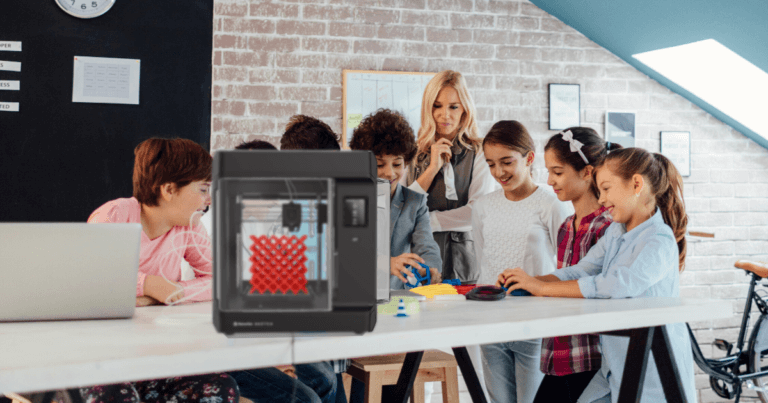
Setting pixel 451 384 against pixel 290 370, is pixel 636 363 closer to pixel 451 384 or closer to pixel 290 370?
pixel 451 384

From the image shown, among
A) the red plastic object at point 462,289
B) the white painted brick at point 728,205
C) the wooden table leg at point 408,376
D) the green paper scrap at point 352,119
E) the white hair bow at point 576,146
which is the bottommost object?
the wooden table leg at point 408,376

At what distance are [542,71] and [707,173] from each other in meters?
1.19

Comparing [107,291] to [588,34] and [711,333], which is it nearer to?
[588,34]

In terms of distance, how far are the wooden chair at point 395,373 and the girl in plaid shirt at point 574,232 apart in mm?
362

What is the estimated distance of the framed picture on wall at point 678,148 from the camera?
11.5 ft

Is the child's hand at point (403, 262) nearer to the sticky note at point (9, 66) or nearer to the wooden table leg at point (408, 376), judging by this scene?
the wooden table leg at point (408, 376)

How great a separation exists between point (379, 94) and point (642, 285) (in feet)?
6.71

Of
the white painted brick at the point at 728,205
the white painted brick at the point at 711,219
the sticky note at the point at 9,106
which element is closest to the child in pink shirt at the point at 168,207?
the sticky note at the point at 9,106

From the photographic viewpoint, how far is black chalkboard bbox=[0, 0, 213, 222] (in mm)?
2676

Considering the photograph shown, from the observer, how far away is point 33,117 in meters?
2.69

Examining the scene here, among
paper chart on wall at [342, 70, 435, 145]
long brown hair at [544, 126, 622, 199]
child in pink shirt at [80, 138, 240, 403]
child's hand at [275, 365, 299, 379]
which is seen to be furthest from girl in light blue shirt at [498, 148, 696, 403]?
paper chart on wall at [342, 70, 435, 145]

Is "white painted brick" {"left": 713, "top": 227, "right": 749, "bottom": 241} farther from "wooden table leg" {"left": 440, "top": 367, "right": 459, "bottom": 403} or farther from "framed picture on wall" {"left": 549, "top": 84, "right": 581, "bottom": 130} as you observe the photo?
"wooden table leg" {"left": 440, "top": 367, "right": 459, "bottom": 403}

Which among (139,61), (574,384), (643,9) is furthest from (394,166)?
(643,9)

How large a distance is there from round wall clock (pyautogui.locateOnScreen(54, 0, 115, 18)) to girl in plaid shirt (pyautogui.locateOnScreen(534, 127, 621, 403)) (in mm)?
2133
